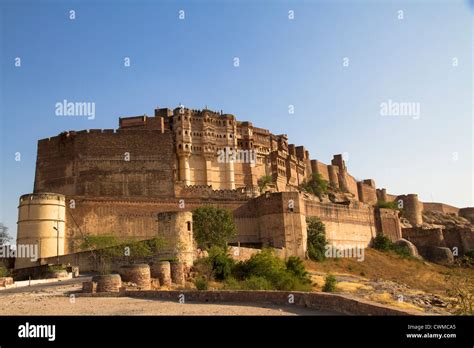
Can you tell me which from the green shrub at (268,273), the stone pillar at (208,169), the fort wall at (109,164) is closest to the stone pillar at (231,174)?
the stone pillar at (208,169)

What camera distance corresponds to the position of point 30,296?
17.3 meters

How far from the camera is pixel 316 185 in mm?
65562

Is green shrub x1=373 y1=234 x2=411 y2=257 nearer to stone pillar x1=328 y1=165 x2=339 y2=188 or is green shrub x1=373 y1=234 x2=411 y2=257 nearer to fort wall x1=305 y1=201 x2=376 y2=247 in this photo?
fort wall x1=305 y1=201 x2=376 y2=247

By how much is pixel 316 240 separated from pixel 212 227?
965 centimetres

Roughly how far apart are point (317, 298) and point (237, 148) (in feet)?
144

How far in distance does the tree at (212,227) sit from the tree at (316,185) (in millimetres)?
28239

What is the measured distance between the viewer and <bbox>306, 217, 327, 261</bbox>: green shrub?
128 feet

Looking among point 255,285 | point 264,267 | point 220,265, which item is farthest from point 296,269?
point 255,285

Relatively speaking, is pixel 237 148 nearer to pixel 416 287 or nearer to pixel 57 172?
pixel 57 172

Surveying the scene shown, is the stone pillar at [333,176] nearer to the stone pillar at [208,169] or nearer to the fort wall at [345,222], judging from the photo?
the fort wall at [345,222]

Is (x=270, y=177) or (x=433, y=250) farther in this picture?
(x=270, y=177)

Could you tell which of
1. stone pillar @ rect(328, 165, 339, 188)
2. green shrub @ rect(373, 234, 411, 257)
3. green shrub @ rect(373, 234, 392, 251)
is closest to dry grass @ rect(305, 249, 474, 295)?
green shrub @ rect(373, 234, 411, 257)

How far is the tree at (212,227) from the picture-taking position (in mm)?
33125
